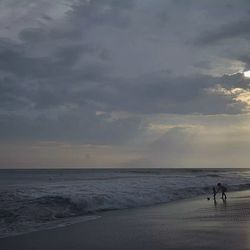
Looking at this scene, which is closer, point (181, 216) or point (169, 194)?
point (181, 216)

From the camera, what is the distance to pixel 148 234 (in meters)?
17.8

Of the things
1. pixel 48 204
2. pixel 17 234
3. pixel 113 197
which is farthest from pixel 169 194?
pixel 17 234

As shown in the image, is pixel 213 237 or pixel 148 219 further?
pixel 148 219

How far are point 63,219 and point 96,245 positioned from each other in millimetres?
8972

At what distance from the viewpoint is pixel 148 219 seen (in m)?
23.1

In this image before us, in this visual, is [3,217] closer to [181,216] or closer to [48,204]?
[48,204]

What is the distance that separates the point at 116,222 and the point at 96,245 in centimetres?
639

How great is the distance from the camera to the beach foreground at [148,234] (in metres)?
15.6

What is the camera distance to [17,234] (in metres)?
19.1

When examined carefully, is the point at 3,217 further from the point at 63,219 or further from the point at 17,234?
the point at 17,234

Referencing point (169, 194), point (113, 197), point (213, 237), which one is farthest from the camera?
point (169, 194)

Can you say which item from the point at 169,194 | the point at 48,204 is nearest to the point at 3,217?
the point at 48,204

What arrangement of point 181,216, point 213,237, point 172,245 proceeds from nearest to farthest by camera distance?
point 172,245 < point 213,237 < point 181,216

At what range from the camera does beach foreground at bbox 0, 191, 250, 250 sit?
15591 millimetres
